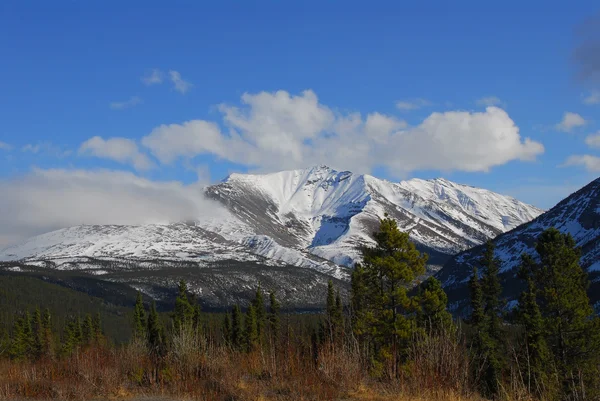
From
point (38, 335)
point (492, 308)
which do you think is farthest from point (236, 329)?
point (492, 308)

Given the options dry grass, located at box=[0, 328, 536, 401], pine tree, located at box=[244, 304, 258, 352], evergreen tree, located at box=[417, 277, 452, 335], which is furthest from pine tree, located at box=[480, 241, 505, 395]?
pine tree, located at box=[244, 304, 258, 352]

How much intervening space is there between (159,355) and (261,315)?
6288cm

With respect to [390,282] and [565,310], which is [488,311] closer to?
[565,310]

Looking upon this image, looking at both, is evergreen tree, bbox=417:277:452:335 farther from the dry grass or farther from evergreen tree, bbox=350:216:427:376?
the dry grass

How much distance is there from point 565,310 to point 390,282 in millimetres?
12297

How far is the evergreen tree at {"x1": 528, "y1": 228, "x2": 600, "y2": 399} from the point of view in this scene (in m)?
33.9

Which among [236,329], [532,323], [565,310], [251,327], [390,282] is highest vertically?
[390,282]

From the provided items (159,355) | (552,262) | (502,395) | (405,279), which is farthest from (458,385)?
(552,262)

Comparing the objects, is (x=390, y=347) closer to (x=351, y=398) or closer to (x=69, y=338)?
(x=351, y=398)

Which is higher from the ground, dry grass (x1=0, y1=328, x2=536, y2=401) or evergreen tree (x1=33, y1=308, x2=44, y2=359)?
dry grass (x1=0, y1=328, x2=536, y2=401)

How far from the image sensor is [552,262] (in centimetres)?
3538

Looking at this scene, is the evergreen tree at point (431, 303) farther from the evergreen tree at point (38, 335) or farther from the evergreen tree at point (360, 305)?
the evergreen tree at point (38, 335)

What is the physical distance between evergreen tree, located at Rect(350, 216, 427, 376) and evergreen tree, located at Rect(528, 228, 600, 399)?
8.92 meters

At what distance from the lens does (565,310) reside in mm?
34688
